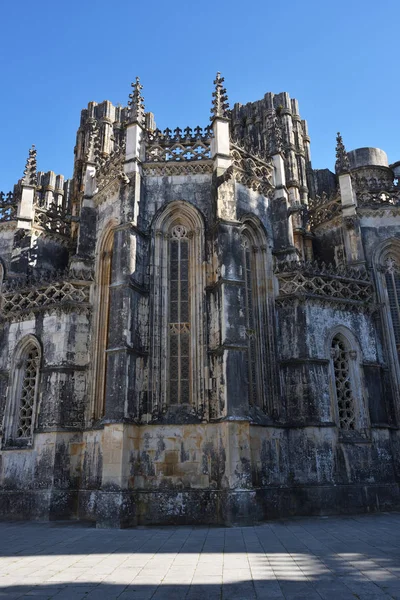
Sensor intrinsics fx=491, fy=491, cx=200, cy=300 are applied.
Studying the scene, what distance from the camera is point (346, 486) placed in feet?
53.1

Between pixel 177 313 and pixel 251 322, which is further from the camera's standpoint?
pixel 251 322

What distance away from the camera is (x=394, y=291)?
2094 centimetres

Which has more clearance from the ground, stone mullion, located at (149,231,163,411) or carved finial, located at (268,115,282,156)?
carved finial, located at (268,115,282,156)

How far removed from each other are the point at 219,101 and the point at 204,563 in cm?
1555

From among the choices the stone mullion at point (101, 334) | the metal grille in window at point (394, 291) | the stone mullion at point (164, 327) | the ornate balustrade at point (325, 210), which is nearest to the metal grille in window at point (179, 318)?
the stone mullion at point (164, 327)

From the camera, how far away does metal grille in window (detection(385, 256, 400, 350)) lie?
2046 centimetres

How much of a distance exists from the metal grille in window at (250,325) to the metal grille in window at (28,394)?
778cm

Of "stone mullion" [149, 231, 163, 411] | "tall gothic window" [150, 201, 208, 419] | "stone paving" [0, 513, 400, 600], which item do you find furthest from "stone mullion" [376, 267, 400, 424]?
"stone mullion" [149, 231, 163, 411]

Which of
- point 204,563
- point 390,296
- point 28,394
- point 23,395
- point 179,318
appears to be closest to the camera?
point 204,563

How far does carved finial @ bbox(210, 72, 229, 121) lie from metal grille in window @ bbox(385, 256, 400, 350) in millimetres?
9559

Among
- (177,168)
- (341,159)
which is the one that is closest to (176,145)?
(177,168)

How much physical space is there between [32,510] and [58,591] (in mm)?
9867

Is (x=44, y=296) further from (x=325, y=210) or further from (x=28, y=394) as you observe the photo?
(x=325, y=210)

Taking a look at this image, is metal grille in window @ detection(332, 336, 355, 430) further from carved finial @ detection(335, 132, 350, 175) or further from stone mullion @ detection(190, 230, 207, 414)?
carved finial @ detection(335, 132, 350, 175)
